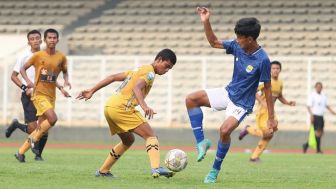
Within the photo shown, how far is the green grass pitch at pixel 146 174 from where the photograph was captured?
13.2 meters

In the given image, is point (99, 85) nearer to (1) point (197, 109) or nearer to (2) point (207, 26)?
(1) point (197, 109)

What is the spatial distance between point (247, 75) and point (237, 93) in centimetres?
27

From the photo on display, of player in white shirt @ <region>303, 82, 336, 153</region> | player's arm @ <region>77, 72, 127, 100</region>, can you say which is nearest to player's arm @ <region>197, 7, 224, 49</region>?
player's arm @ <region>77, 72, 127, 100</region>

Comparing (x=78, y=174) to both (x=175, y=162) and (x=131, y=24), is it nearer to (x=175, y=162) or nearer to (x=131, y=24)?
(x=175, y=162)

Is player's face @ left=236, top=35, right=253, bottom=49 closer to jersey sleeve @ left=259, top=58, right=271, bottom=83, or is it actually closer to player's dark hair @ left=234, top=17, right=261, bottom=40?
player's dark hair @ left=234, top=17, right=261, bottom=40

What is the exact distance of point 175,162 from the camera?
533 inches

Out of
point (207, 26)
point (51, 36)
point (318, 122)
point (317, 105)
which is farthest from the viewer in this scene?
point (317, 105)

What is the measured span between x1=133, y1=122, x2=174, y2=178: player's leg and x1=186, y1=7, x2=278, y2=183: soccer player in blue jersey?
52 cm

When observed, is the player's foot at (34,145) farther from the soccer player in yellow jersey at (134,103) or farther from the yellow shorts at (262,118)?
the yellow shorts at (262,118)

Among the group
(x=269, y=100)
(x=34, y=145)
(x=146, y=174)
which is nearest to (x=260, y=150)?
(x=34, y=145)

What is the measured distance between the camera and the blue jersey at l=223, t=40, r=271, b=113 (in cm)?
1352

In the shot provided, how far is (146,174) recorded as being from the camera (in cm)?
1532

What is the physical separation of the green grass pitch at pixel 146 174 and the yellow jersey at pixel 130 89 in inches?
39.9

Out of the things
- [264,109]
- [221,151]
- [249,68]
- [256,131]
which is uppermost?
[249,68]
